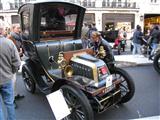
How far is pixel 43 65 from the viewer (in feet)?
16.6

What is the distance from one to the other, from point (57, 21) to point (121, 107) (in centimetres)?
229

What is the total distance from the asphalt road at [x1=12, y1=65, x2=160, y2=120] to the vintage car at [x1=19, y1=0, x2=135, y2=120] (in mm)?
220

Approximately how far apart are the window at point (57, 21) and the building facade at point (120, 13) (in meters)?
22.7

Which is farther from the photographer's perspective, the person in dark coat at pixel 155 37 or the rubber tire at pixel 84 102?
the person in dark coat at pixel 155 37

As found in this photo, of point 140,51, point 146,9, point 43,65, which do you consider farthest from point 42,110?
point 146,9

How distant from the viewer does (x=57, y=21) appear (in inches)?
216

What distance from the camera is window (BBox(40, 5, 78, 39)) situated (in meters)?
5.16

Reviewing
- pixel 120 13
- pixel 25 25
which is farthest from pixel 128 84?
pixel 120 13

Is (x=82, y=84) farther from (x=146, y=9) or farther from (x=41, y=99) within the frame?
(x=146, y=9)

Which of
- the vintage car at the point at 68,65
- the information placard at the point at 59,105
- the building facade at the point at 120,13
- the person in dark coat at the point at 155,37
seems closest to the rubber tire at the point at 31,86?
the vintage car at the point at 68,65

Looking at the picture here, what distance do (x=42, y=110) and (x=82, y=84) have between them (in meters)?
1.21

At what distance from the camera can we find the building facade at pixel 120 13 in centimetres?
2877

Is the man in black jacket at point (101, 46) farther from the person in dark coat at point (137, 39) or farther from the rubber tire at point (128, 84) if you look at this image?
the person in dark coat at point (137, 39)

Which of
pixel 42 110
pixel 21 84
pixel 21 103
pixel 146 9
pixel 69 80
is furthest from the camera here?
pixel 146 9
